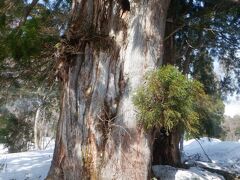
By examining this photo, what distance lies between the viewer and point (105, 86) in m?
4.36

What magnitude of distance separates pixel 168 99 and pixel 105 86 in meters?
0.84

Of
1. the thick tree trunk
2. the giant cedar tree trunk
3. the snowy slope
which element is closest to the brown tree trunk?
the thick tree trunk

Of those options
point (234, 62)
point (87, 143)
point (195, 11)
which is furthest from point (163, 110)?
point (234, 62)

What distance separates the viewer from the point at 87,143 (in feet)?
14.0

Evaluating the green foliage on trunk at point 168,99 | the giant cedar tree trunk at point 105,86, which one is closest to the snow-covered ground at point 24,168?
the giant cedar tree trunk at point 105,86

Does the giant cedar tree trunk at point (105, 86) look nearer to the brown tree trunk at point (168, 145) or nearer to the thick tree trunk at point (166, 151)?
the brown tree trunk at point (168, 145)

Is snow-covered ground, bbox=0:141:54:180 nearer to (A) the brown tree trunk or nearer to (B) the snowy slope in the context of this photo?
(A) the brown tree trunk

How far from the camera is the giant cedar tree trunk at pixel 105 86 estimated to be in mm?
4188

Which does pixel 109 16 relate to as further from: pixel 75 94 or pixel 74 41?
pixel 75 94

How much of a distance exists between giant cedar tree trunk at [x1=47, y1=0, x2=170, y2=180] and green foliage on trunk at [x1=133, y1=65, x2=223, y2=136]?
26cm

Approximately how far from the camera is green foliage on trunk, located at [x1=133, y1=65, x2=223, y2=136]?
3.86 m

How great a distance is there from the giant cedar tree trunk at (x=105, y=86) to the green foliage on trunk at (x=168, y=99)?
10.2 inches

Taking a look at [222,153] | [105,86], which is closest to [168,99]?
[105,86]

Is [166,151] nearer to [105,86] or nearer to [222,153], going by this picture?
[105,86]
